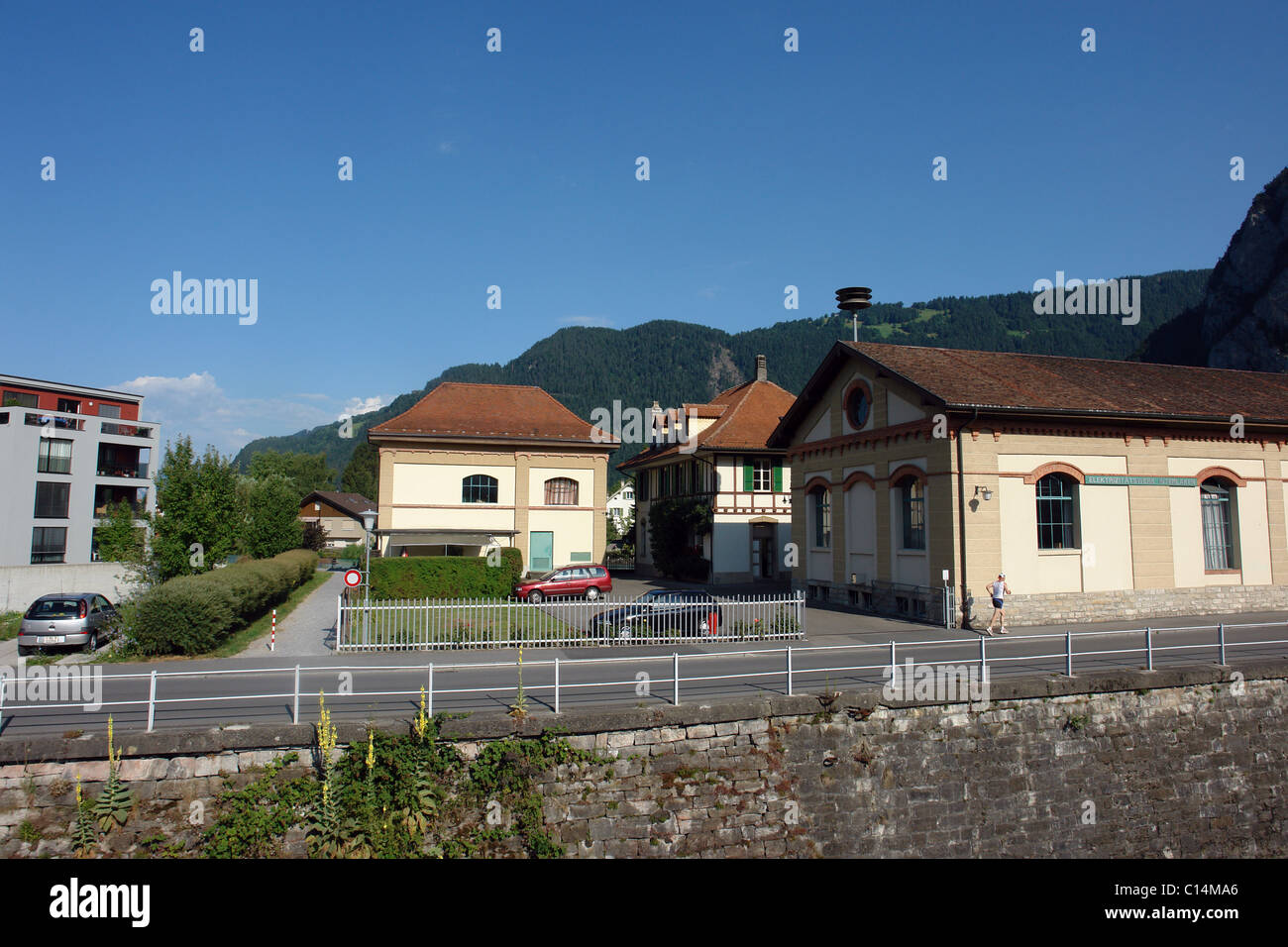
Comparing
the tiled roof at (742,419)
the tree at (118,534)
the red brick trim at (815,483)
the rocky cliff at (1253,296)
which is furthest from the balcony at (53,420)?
the rocky cliff at (1253,296)

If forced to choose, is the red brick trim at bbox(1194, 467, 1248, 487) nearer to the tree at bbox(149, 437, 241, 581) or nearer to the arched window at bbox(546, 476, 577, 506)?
the arched window at bbox(546, 476, 577, 506)

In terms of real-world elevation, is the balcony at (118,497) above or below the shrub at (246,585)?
above

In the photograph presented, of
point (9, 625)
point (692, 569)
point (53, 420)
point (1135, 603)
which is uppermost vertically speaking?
point (53, 420)

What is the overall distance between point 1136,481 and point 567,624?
1696 cm

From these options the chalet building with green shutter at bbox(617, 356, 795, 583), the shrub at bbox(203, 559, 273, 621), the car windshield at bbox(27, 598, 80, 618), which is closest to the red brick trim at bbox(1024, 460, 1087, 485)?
the chalet building with green shutter at bbox(617, 356, 795, 583)

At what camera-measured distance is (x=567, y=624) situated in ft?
63.8

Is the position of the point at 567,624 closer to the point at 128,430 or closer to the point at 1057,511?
the point at 1057,511

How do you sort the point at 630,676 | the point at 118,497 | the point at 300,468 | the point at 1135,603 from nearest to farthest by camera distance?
the point at 630,676 < the point at 1135,603 < the point at 118,497 < the point at 300,468

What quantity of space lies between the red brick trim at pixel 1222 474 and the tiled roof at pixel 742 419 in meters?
16.2

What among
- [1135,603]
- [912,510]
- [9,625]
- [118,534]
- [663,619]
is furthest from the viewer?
[118,534]

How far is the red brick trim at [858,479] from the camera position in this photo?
2322cm

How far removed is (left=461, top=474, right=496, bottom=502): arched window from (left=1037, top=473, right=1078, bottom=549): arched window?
76.4 feet

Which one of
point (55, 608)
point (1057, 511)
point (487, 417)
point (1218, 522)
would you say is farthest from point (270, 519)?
point (1218, 522)

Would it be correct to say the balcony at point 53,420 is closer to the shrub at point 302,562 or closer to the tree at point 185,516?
the shrub at point 302,562
